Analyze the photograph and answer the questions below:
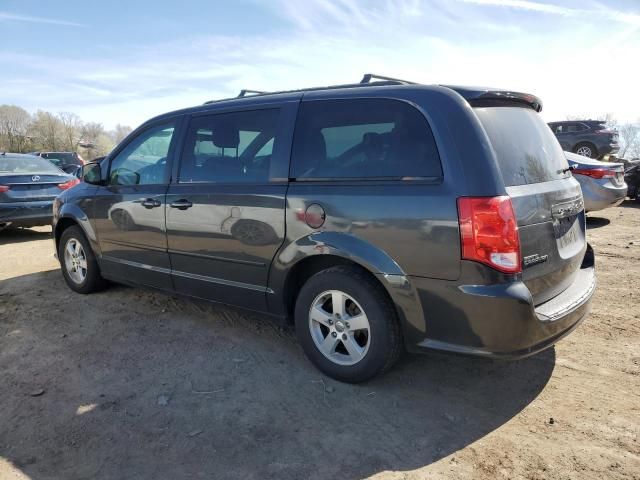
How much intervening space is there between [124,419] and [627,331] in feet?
12.3

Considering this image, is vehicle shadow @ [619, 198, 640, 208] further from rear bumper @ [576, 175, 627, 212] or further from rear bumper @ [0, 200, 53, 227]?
rear bumper @ [0, 200, 53, 227]

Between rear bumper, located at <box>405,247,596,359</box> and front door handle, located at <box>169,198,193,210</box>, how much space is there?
198 cm

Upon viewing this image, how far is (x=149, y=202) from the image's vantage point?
414cm

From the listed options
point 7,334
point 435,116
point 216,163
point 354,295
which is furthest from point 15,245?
point 435,116

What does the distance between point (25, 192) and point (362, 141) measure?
706cm

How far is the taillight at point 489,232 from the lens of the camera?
255 cm

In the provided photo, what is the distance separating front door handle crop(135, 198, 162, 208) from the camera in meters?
4.08

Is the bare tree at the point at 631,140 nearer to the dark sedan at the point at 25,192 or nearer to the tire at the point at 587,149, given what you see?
the tire at the point at 587,149

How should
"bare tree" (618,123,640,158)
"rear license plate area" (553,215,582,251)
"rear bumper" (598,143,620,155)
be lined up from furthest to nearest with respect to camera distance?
"bare tree" (618,123,640,158)
"rear bumper" (598,143,620,155)
"rear license plate area" (553,215,582,251)

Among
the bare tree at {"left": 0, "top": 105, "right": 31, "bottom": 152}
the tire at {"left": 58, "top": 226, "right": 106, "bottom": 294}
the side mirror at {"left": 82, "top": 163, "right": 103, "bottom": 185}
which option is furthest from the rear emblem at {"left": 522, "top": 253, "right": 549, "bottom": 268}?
the bare tree at {"left": 0, "top": 105, "right": 31, "bottom": 152}

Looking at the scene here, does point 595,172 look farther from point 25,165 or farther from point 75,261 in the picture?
point 25,165

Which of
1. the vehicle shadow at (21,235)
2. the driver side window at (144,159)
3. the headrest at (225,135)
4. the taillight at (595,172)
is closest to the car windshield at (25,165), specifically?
the vehicle shadow at (21,235)

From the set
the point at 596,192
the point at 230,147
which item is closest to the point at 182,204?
the point at 230,147

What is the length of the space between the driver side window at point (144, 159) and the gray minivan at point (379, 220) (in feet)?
0.32
